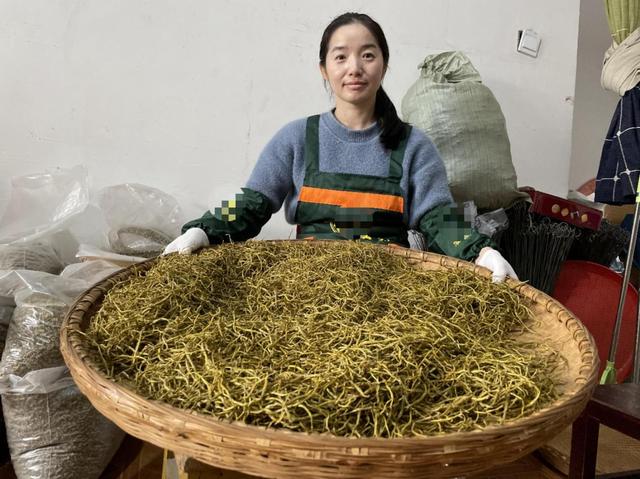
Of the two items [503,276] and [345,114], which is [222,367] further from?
[345,114]

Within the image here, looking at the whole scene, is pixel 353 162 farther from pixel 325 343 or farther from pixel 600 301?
pixel 600 301

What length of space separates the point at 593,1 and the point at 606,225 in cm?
146

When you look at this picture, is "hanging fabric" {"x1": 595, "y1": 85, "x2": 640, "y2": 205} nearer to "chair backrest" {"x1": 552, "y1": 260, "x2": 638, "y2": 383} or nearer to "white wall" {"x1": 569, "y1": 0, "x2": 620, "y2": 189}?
"chair backrest" {"x1": 552, "y1": 260, "x2": 638, "y2": 383}

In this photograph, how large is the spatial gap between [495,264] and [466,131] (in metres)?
0.78

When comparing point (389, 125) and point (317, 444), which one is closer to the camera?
point (317, 444)

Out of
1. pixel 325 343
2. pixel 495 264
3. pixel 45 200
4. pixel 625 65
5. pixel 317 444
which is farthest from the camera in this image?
pixel 625 65

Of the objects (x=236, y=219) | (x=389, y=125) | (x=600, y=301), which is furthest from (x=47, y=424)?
(x=600, y=301)

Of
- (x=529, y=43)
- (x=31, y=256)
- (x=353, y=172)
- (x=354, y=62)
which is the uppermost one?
(x=529, y=43)

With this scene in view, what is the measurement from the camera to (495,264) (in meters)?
0.88

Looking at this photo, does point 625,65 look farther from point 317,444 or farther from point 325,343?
point 317,444

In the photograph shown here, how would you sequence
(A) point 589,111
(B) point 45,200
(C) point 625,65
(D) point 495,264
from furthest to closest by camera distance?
(A) point 589,111
(C) point 625,65
(B) point 45,200
(D) point 495,264

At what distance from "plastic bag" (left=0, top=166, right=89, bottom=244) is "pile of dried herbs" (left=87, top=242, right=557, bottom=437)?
0.66 metres

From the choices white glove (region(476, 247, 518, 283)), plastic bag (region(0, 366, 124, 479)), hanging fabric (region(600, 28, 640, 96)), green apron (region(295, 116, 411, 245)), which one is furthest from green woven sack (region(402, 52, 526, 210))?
plastic bag (region(0, 366, 124, 479))

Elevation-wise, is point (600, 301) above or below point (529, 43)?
below
